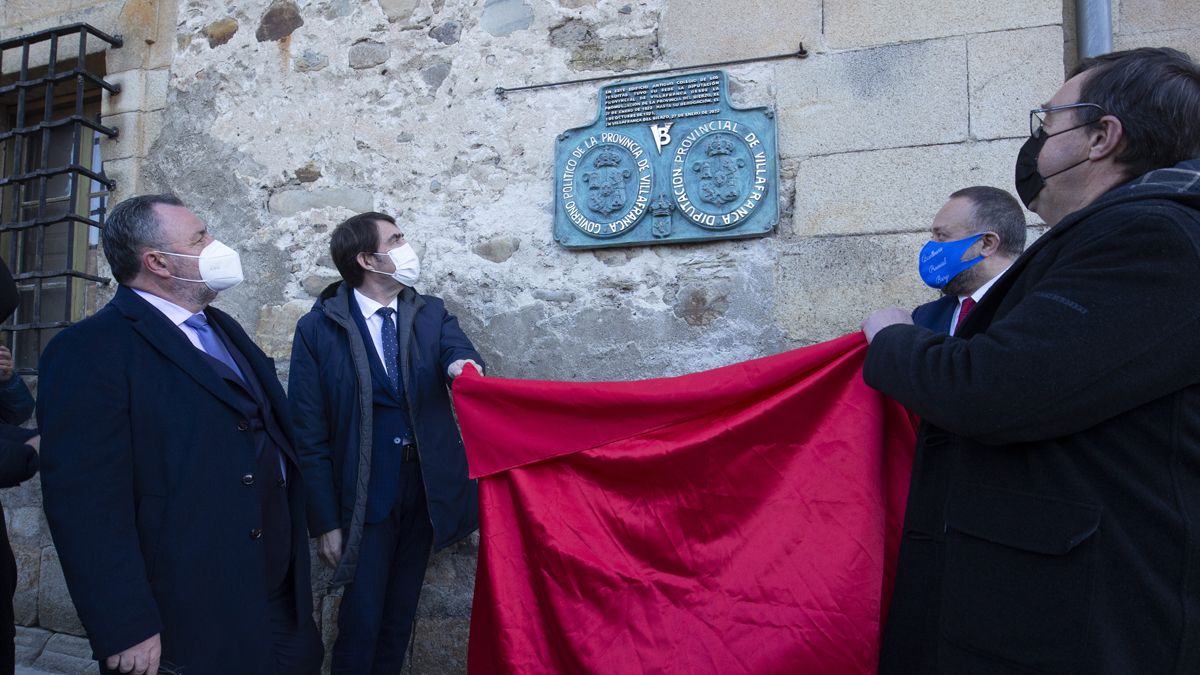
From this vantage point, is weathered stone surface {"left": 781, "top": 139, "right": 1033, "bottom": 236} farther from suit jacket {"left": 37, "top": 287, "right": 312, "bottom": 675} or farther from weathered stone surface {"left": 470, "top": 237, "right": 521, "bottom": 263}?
suit jacket {"left": 37, "top": 287, "right": 312, "bottom": 675}

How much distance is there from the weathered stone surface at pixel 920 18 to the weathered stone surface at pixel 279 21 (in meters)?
2.40

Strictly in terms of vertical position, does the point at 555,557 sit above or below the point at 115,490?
below

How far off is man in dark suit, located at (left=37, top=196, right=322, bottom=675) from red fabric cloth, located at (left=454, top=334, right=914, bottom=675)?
570 millimetres

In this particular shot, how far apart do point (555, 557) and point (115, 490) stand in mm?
1058

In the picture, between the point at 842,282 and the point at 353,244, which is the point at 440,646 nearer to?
the point at 353,244

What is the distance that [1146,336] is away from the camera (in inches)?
47.8

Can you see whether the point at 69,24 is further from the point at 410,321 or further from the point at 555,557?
the point at 555,557

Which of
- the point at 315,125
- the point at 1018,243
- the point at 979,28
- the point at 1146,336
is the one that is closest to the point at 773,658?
the point at 1146,336

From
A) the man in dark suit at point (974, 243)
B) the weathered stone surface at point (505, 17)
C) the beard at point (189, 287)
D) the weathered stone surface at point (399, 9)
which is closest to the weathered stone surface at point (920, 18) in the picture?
the man in dark suit at point (974, 243)

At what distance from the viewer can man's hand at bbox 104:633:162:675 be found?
6.19 ft

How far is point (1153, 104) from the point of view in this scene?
1399 mm

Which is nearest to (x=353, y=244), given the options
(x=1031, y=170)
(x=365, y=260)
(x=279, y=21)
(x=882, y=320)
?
(x=365, y=260)

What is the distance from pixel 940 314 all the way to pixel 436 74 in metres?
2.36

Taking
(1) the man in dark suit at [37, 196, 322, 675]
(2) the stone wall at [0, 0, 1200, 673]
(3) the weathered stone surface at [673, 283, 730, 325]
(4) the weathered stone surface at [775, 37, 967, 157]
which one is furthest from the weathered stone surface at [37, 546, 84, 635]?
(4) the weathered stone surface at [775, 37, 967, 157]
